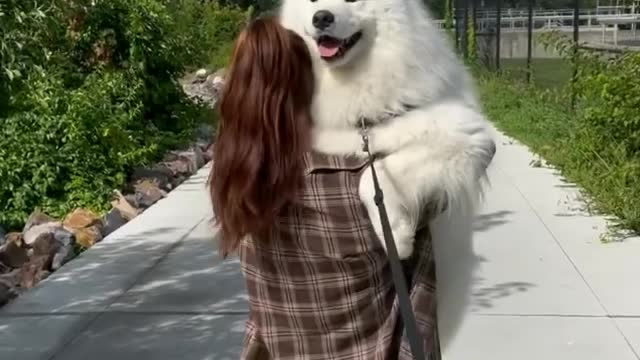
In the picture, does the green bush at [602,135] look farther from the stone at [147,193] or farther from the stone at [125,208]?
the stone at [147,193]

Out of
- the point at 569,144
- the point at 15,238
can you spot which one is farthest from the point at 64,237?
the point at 569,144

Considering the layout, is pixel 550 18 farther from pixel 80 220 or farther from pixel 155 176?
pixel 80 220

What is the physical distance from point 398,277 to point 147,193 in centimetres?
723

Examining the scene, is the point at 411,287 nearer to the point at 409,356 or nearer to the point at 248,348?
the point at 409,356

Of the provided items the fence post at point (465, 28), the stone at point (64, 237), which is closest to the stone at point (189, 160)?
the stone at point (64, 237)

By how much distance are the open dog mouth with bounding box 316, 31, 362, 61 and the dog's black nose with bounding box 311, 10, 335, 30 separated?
3 cm

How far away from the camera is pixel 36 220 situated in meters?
7.54

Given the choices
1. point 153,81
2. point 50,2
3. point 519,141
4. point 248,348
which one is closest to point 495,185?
point 519,141

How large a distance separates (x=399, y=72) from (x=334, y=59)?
5.8 inches

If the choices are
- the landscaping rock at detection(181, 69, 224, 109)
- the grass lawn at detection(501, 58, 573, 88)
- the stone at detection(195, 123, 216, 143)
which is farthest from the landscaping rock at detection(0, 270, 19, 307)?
the grass lawn at detection(501, 58, 573, 88)

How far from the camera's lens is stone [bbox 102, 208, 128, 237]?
25.4 ft

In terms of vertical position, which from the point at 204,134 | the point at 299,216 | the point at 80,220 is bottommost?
the point at 204,134

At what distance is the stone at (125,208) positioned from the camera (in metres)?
8.31

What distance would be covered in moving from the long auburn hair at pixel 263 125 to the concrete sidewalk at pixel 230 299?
5.96 ft
